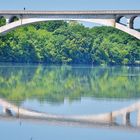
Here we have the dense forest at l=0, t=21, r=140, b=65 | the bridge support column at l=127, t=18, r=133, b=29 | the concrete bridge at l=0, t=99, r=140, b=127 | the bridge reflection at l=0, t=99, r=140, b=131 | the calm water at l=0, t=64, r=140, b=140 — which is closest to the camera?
the calm water at l=0, t=64, r=140, b=140

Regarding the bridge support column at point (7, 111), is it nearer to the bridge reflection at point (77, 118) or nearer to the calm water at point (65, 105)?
the bridge reflection at point (77, 118)

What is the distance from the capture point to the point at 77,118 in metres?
17.2

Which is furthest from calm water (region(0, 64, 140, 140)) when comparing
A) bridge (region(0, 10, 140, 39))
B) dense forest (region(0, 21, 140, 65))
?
dense forest (region(0, 21, 140, 65))

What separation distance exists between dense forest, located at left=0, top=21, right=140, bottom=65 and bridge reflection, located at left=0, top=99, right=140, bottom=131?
1750 inches

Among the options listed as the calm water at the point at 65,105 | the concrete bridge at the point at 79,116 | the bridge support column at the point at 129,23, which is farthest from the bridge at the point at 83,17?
the concrete bridge at the point at 79,116

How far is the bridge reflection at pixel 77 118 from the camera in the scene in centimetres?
1598

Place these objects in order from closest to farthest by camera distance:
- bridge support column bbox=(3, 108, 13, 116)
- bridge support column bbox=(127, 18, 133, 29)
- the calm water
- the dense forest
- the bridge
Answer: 1. the calm water
2. bridge support column bbox=(3, 108, 13, 116)
3. the bridge
4. bridge support column bbox=(127, 18, 133, 29)
5. the dense forest

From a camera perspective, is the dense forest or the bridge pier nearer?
the bridge pier

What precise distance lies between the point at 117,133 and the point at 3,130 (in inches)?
103

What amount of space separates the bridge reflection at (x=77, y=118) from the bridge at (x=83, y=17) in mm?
20109

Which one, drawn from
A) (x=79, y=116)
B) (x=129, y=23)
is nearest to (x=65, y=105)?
(x=79, y=116)

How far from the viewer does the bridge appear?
39188mm

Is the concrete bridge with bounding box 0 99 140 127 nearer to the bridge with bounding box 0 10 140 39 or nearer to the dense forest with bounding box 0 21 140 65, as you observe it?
the bridge with bounding box 0 10 140 39

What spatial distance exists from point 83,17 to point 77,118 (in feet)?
82.4
